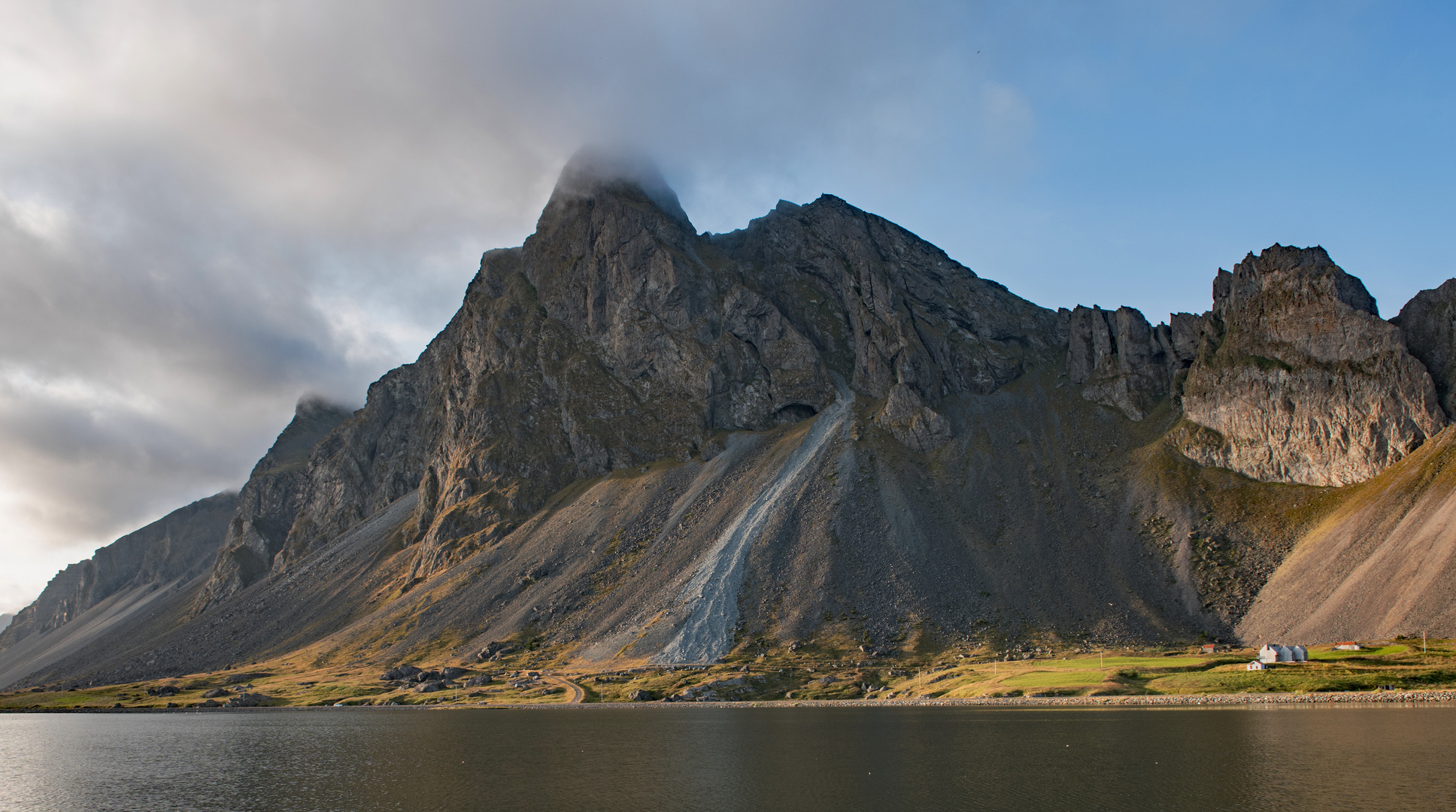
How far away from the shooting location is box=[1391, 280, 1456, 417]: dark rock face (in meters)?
154

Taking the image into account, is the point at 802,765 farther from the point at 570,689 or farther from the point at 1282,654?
the point at 570,689

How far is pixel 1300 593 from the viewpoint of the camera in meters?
138

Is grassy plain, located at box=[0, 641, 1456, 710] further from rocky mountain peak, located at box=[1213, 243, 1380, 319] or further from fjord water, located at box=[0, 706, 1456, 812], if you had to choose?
rocky mountain peak, located at box=[1213, 243, 1380, 319]

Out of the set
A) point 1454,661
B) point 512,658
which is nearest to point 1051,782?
point 1454,661

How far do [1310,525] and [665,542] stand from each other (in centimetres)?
12700

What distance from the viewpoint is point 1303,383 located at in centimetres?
16938

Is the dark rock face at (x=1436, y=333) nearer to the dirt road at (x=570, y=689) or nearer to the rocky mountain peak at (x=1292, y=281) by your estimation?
the rocky mountain peak at (x=1292, y=281)

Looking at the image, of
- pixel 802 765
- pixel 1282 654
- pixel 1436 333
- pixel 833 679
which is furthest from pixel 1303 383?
pixel 802 765

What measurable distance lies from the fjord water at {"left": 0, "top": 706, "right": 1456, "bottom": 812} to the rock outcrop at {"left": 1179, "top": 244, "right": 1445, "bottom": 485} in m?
95.9

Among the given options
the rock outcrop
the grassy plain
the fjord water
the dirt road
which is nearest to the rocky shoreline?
the grassy plain

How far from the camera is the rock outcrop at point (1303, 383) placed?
156m

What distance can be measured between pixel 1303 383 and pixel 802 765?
6141 inches

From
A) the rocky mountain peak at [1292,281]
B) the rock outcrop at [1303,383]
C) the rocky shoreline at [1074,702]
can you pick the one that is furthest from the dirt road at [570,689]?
the rocky mountain peak at [1292,281]

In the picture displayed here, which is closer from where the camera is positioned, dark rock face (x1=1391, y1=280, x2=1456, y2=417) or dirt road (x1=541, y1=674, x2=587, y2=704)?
dirt road (x1=541, y1=674, x2=587, y2=704)
